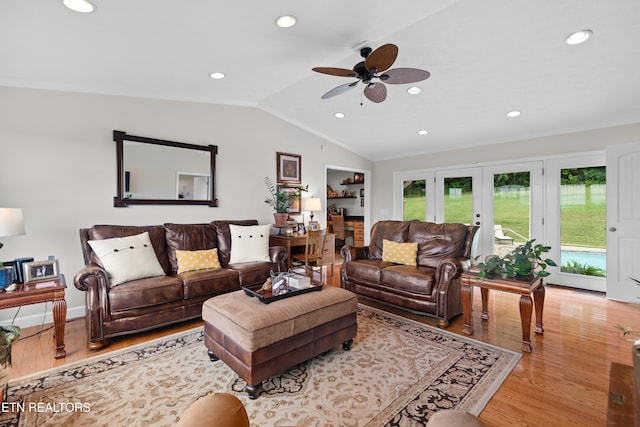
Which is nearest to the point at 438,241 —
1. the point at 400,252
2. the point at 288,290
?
the point at 400,252

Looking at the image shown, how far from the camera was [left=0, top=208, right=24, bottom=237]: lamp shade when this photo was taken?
7.80 ft

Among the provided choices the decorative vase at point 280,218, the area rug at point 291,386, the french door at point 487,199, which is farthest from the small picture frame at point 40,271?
the french door at point 487,199

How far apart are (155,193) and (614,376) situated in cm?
423

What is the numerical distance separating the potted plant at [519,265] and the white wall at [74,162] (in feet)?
11.0

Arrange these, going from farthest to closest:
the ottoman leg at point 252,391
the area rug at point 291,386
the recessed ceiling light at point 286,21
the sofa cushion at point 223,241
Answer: the sofa cushion at point 223,241
the recessed ceiling light at point 286,21
the ottoman leg at point 252,391
the area rug at point 291,386

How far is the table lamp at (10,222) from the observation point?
2.38m

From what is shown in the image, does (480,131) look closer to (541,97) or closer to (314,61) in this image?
(541,97)

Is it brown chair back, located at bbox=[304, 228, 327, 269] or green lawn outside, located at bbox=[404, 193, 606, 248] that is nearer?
green lawn outside, located at bbox=[404, 193, 606, 248]

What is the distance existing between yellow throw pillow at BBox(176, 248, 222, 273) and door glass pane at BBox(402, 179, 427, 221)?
13.7 feet

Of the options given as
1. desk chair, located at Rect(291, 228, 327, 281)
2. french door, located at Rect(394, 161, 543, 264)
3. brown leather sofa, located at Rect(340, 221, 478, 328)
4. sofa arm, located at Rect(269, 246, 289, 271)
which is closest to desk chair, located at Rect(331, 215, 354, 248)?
french door, located at Rect(394, 161, 543, 264)

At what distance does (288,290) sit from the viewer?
8.05 ft

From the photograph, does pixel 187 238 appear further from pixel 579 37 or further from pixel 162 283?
pixel 579 37

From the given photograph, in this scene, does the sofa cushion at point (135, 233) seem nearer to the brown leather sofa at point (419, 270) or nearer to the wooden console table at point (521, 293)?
the brown leather sofa at point (419, 270)

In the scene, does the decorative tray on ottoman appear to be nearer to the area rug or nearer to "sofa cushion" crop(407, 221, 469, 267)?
the area rug
